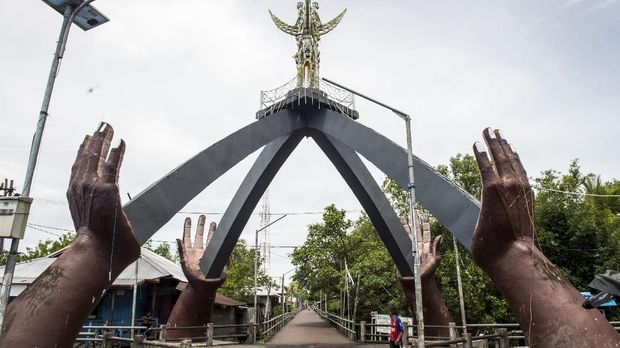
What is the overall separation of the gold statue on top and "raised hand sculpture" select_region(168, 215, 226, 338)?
7.05m

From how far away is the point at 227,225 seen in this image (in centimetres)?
1681

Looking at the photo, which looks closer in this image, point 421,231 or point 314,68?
point 421,231

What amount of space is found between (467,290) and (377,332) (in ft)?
24.2

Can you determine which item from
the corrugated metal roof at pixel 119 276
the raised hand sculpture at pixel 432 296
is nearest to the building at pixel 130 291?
the corrugated metal roof at pixel 119 276

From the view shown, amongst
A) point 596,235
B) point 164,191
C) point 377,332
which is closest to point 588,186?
point 596,235

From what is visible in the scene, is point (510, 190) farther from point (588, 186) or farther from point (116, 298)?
point (588, 186)

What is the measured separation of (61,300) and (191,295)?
8622 millimetres

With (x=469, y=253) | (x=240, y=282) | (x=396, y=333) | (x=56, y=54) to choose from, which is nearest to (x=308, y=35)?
(x=396, y=333)

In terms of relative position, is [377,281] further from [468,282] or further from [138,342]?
[138,342]

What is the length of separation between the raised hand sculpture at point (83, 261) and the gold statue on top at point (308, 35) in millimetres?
9737

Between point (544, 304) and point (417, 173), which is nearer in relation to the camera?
point (544, 304)

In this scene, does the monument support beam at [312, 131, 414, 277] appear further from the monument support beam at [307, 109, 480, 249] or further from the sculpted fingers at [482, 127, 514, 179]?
the sculpted fingers at [482, 127, 514, 179]

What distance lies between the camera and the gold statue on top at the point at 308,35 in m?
17.7

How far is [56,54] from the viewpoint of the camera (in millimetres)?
6902
